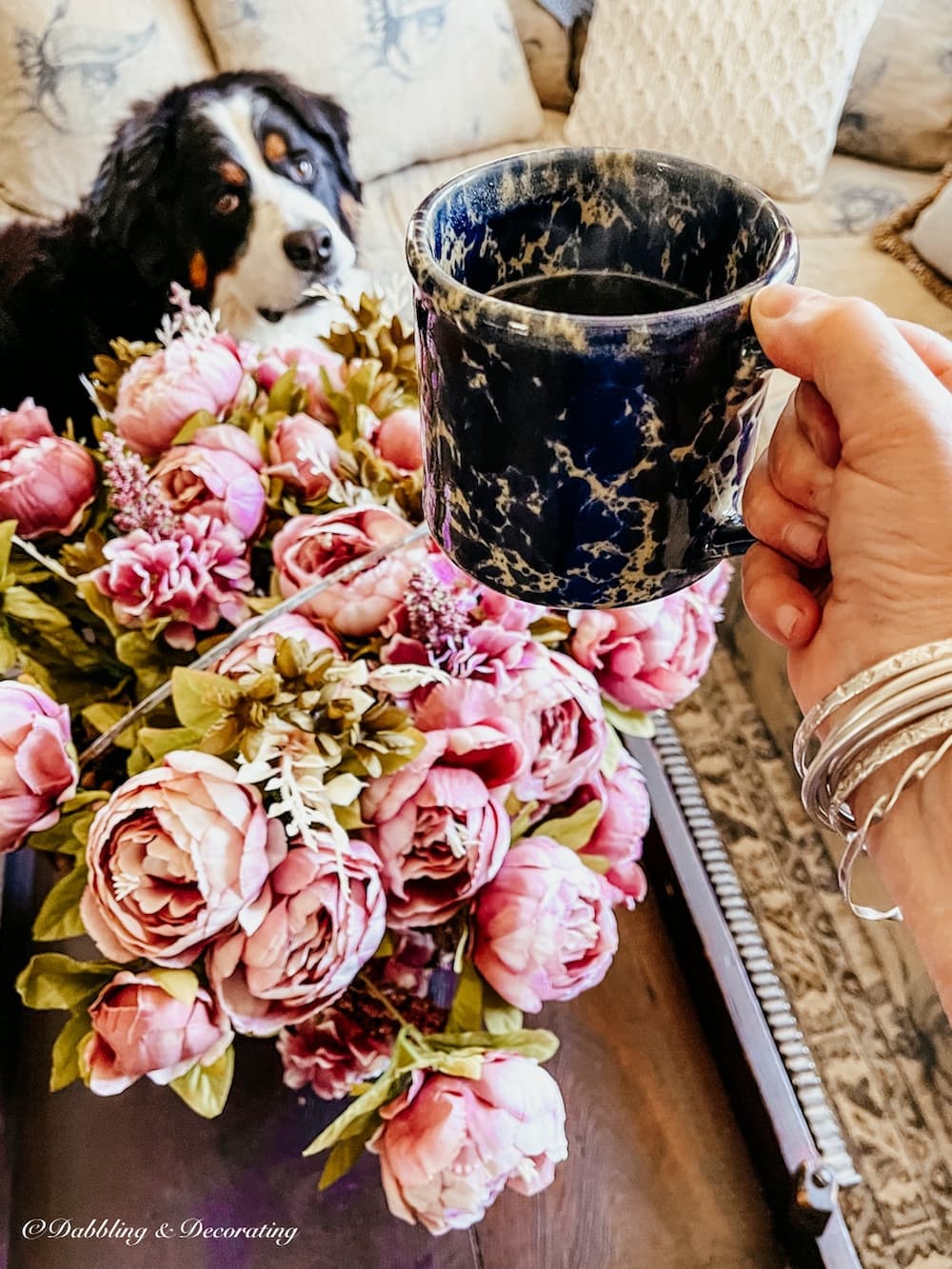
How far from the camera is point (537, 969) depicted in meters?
0.61

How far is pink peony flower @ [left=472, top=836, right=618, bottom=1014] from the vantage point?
602 mm

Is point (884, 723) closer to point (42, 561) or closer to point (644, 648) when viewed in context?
point (644, 648)

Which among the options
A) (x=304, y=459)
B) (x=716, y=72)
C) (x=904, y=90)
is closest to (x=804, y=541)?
(x=304, y=459)

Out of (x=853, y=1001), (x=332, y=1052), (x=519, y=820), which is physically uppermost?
(x=519, y=820)

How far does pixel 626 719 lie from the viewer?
2.52 feet

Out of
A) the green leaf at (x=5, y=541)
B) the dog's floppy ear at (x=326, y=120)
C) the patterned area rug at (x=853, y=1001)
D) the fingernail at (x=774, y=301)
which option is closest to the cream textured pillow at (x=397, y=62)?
the dog's floppy ear at (x=326, y=120)

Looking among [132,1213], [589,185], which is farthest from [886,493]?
[132,1213]

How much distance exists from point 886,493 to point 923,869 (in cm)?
20

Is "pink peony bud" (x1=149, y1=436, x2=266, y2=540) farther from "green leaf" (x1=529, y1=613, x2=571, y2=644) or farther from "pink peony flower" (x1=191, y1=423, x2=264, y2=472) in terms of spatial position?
"green leaf" (x1=529, y1=613, x2=571, y2=644)

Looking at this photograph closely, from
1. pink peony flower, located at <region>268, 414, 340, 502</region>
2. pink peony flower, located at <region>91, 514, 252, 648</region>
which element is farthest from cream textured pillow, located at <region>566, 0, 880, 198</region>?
pink peony flower, located at <region>91, 514, 252, 648</region>

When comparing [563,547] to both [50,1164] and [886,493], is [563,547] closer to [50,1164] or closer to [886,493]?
[886,493]

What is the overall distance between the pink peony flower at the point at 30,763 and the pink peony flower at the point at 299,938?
143 millimetres

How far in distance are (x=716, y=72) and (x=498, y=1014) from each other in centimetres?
123

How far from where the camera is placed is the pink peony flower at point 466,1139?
561 millimetres
